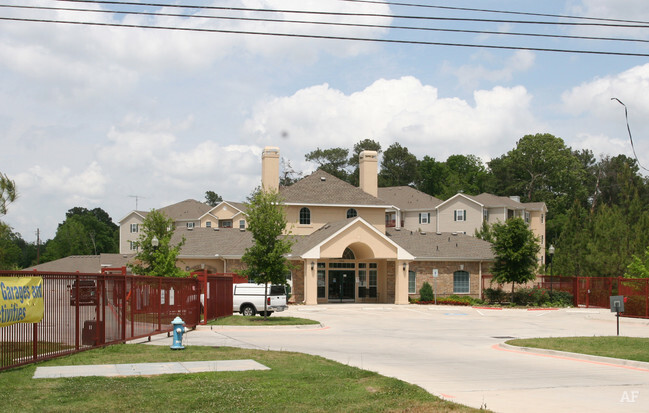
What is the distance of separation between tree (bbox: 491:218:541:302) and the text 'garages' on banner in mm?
37088

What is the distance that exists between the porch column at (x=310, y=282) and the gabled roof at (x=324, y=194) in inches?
273

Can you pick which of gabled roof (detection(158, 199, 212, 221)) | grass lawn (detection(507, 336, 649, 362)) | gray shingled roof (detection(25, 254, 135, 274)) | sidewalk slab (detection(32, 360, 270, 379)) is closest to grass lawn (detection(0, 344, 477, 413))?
sidewalk slab (detection(32, 360, 270, 379))

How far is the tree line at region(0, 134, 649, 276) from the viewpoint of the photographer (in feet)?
154

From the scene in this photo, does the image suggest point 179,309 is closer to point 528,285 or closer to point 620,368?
point 620,368

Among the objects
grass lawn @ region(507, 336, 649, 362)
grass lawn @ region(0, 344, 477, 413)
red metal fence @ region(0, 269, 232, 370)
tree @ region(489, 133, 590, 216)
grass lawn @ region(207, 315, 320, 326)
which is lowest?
grass lawn @ region(207, 315, 320, 326)

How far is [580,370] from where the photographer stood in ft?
50.7

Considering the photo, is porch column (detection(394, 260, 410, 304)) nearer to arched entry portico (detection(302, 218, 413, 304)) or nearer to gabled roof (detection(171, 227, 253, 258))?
arched entry portico (detection(302, 218, 413, 304))

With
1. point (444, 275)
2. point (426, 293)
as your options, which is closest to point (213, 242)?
point (426, 293)

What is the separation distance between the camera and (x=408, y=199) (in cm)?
8900

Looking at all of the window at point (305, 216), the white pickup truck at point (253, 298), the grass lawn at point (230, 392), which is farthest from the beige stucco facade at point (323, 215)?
the grass lawn at point (230, 392)

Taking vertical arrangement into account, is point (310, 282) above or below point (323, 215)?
below

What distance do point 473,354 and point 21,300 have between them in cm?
1142

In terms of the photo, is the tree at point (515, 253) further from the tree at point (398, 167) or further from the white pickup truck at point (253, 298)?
the tree at point (398, 167)

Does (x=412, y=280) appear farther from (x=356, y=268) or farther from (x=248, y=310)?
(x=248, y=310)
